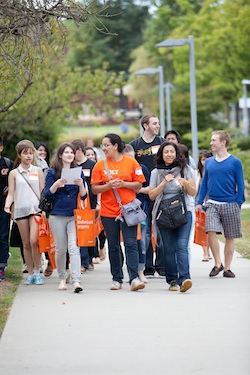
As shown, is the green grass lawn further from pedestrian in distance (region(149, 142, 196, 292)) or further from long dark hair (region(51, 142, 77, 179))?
pedestrian in distance (region(149, 142, 196, 292))

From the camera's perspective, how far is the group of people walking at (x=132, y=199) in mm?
11312

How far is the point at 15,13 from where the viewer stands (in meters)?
10.7

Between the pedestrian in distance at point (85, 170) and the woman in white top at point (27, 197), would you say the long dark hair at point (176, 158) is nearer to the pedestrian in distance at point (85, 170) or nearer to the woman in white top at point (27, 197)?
the woman in white top at point (27, 197)

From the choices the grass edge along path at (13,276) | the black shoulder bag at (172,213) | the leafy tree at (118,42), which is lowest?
the grass edge along path at (13,276)

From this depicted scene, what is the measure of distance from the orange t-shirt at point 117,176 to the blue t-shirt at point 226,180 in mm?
1302

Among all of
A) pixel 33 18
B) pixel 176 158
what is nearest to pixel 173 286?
pixel 176 158

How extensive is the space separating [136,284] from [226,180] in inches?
71.2

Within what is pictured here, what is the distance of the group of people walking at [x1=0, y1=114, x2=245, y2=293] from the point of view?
1131 cm

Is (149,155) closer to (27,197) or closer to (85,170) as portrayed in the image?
(85,170)

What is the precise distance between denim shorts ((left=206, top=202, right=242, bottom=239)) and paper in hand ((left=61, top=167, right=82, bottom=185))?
1.85 metres

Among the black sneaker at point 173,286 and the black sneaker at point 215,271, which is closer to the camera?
the black sneaker at point 173,286

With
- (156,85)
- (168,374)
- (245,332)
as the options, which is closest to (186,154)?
(245,332)

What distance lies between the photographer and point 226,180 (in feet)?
A: 40.2

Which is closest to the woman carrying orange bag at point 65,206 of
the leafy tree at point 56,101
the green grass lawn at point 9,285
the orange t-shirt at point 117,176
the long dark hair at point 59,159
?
the long dark hair at point 59,159
